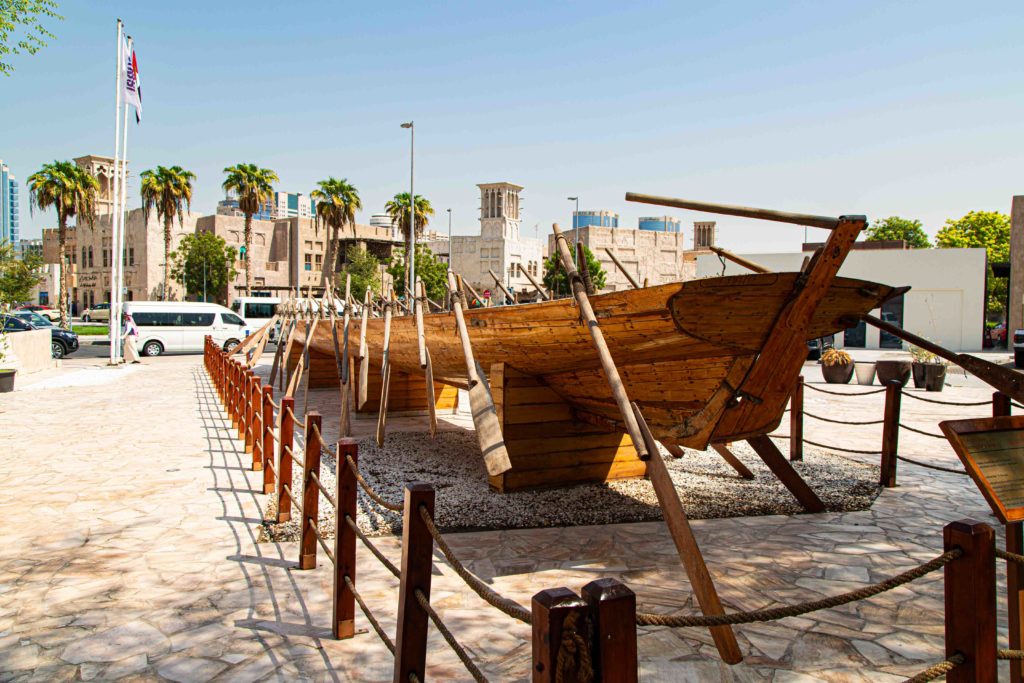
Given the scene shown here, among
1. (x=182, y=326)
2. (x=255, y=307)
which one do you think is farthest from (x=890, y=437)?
(x=255, y=307)

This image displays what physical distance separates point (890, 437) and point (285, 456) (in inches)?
210

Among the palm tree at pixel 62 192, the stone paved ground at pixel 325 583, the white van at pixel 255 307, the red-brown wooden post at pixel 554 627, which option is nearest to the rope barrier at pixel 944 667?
the red-brown wooden post at pixel 554 627

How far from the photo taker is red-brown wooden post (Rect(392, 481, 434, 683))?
241 cm

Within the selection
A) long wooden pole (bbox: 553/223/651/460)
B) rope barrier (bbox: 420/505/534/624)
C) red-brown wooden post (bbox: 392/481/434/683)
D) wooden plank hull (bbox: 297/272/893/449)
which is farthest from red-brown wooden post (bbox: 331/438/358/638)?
wooden plank hull (bbox: 297/272/893/449)

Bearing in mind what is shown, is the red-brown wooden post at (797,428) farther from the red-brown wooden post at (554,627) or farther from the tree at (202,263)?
the tree at (202,263)

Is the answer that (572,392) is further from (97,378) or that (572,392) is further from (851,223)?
(97,378)

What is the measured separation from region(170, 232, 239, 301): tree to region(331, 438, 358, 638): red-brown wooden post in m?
48.2

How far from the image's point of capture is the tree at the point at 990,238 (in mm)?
42531

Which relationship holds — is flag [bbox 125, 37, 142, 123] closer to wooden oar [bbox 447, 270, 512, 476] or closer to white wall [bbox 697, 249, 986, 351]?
wooden oar [bbox 447, 270, 512, 476]

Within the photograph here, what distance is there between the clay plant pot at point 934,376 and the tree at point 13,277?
1912 centimetres

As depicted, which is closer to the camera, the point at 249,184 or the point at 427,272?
the point at 249,184

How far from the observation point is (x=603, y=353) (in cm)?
383

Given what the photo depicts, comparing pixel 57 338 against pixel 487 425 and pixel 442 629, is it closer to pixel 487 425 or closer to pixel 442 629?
pixel 487 425

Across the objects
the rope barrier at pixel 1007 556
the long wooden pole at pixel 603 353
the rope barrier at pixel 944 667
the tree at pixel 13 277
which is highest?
the tree at pixel 13 277
